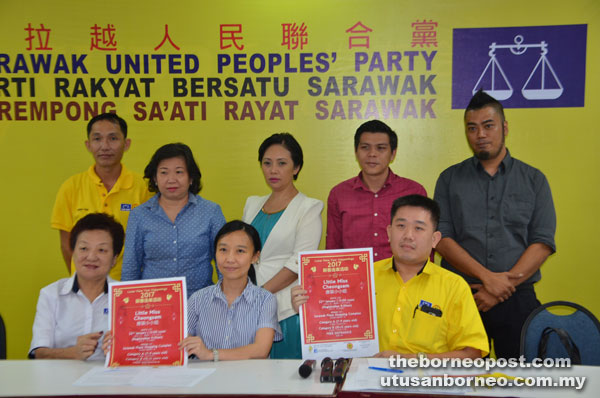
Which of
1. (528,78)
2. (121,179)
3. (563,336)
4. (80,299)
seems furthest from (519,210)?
(121,179)

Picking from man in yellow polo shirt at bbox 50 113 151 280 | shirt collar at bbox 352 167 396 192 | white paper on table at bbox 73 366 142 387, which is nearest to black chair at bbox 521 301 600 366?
shirt collar at bbox 352 167 396 192

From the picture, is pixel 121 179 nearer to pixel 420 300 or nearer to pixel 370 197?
pixel 370 197

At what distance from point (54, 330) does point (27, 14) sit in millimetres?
3155

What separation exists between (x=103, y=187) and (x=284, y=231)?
156 centimetres

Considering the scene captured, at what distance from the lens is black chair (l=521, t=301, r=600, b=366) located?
2574mm

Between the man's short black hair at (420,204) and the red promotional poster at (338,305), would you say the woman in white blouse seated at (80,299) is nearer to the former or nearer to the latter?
the red promotional poster at (338,305)

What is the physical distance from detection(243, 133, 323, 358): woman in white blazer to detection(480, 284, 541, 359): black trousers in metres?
1.30

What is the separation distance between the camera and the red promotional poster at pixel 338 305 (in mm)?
2238

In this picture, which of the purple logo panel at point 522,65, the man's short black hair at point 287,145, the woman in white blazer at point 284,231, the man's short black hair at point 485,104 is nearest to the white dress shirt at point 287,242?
the woman in white blazer at point 284,231

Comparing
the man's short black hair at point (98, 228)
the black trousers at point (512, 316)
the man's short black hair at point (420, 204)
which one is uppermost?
the man's short black hair at point (420, 204)

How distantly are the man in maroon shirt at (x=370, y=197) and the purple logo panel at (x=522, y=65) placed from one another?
1165 millimetres

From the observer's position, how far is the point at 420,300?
240 centimetres

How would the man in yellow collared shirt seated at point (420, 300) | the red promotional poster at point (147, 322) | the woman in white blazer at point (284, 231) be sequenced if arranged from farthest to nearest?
the woman in white blazer at point (284, 231) → the man in yellow collared shirt seated at point (420, 300) → the red promotional poster at point (147, 322)

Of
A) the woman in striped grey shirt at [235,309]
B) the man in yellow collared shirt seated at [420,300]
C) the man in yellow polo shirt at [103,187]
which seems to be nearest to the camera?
the man in yellow collared shirt seated at [420,300]
